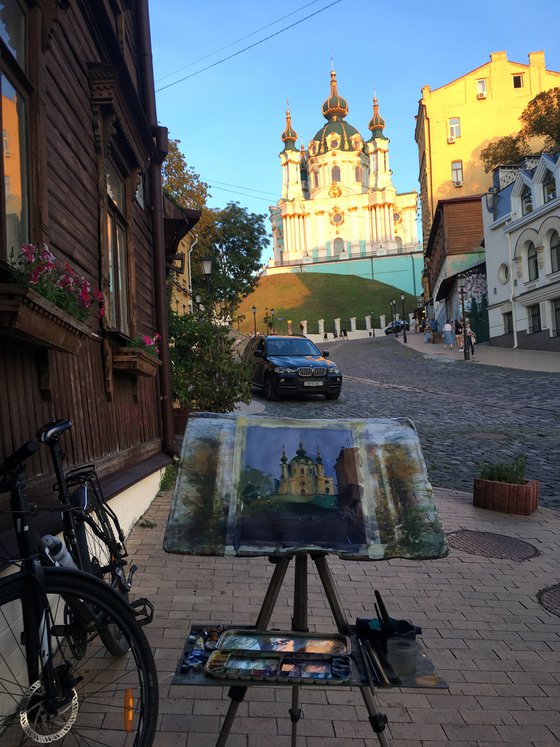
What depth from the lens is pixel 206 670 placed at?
89.1 inches

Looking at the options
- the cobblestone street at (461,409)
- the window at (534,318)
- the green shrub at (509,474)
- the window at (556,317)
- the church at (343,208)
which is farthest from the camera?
the church at (343,208)

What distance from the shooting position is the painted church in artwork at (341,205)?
11288cm

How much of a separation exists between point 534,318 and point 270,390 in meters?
18.0

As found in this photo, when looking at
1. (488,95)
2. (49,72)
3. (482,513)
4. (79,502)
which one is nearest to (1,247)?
(79,502)

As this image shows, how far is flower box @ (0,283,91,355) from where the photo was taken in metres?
2.92

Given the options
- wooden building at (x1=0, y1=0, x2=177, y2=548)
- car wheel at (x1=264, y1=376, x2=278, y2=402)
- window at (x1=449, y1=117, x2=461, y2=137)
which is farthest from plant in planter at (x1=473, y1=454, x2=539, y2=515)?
window at (x1=449, y1=117, x2=461, y2=137)

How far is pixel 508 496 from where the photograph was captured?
729 cm

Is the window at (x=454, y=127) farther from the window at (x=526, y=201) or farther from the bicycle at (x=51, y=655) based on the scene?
the bicycle at (x=51, y=655)

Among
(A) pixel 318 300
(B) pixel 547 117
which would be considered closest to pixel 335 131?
(A) pixel 318 300

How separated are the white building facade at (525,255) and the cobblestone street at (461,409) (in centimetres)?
500

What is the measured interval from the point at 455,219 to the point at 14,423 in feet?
148

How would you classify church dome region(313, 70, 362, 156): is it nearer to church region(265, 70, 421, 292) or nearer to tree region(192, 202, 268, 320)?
church region(265, 70, 421, 292)

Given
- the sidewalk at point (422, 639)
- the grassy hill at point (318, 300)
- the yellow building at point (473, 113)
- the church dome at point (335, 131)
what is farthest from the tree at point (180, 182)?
the church dome at point (335, 131)

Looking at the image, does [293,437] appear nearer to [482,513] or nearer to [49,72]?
[49,72]
